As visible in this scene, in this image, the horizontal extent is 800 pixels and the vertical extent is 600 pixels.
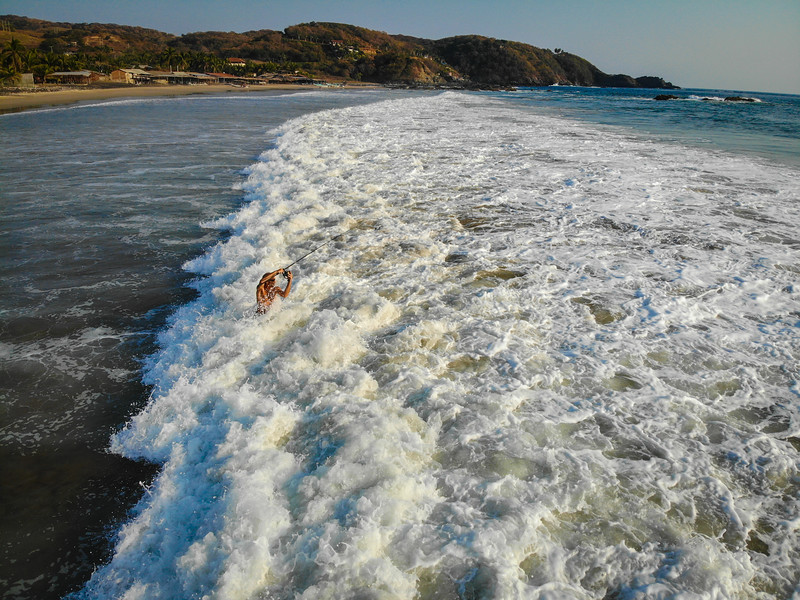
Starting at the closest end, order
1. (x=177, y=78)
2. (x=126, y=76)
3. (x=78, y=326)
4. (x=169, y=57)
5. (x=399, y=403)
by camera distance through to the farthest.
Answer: (x=399, y=403) → (x=78, y=326) → (x=126, y=76) → (x=177, y=78) → (x=169, y=57)

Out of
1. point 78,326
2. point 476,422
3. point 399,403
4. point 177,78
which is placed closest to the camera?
point 476,422

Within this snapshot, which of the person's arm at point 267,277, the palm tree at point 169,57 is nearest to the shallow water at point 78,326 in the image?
the person's arm at point 267,277

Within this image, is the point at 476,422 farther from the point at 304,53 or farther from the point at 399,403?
the point at 304,53

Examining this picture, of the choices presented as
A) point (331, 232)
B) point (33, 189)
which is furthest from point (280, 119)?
point (331, 232)

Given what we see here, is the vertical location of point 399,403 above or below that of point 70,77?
below

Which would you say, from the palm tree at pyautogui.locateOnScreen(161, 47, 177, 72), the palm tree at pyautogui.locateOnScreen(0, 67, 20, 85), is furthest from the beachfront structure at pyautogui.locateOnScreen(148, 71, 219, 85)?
the palm tree at pyautogui.locateOnScreen(0, 67, 20, 85)

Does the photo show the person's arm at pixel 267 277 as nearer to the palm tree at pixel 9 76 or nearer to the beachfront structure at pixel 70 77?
the palm tree at pixel 9 76

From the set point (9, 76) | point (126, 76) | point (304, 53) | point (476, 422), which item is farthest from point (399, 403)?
point (304, 53)
